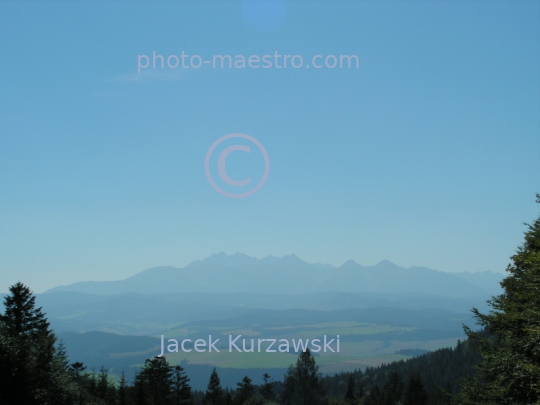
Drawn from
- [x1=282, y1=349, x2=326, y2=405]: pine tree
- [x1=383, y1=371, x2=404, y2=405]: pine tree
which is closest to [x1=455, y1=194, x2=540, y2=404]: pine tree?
[x1=282, y1=349, x2=326, y2=405]: pine tree

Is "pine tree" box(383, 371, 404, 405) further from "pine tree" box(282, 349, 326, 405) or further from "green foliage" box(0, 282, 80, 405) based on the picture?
"green foliage" box(0, 282, 80, 405)

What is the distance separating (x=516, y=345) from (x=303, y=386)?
57989 mm

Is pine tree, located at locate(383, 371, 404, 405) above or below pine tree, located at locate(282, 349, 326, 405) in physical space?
below

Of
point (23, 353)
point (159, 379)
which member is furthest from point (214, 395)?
point (23, 353)

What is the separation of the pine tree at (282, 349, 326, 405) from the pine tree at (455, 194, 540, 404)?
4762 centimetres

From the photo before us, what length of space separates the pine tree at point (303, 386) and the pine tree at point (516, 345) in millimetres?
47617

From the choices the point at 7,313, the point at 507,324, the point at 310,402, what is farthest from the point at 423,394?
the point at 7,313

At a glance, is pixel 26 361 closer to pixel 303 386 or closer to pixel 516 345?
pixel 516 345

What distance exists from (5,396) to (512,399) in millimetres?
32306

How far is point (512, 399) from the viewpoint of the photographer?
23266 millimetres

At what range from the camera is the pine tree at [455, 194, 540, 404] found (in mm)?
21156

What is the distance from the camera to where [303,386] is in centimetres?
7712

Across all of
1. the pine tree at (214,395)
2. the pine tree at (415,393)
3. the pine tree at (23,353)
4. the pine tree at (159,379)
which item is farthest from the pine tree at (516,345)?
the pine tree at (214,395)

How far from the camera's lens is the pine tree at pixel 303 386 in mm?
76375
